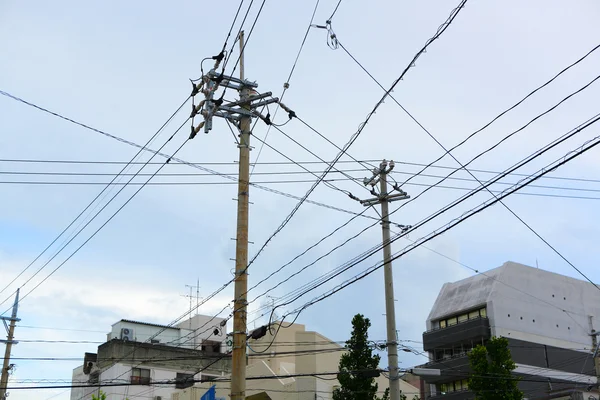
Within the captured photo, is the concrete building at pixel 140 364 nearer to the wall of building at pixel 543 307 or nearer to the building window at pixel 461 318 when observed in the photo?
the building window at pixel 461 318

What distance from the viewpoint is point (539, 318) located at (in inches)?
2135

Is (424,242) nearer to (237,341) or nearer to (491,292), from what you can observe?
(237,341)

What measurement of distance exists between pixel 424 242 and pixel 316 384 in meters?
31.1

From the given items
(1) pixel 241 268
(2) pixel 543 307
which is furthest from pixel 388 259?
(2) pixel 543 307

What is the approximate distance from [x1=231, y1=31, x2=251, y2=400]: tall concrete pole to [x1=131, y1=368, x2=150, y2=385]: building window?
44745 mm

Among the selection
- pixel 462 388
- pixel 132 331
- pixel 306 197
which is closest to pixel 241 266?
pixel 306 197

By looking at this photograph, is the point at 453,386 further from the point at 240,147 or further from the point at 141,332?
the point at 240,147

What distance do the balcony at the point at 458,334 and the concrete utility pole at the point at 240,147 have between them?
36.4 m

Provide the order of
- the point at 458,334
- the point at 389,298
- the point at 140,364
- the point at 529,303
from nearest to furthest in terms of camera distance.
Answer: the point at 389,298 → the point at 458,334 → the point at 529,303 → the point at 140,364

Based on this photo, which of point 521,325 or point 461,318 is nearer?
point 521,325

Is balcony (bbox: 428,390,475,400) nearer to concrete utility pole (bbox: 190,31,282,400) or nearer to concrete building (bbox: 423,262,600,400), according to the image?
concrete building (bbox: 423,262,600,400)

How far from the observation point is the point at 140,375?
200 feet

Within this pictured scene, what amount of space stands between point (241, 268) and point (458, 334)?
126ft

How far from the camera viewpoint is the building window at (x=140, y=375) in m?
59.9
